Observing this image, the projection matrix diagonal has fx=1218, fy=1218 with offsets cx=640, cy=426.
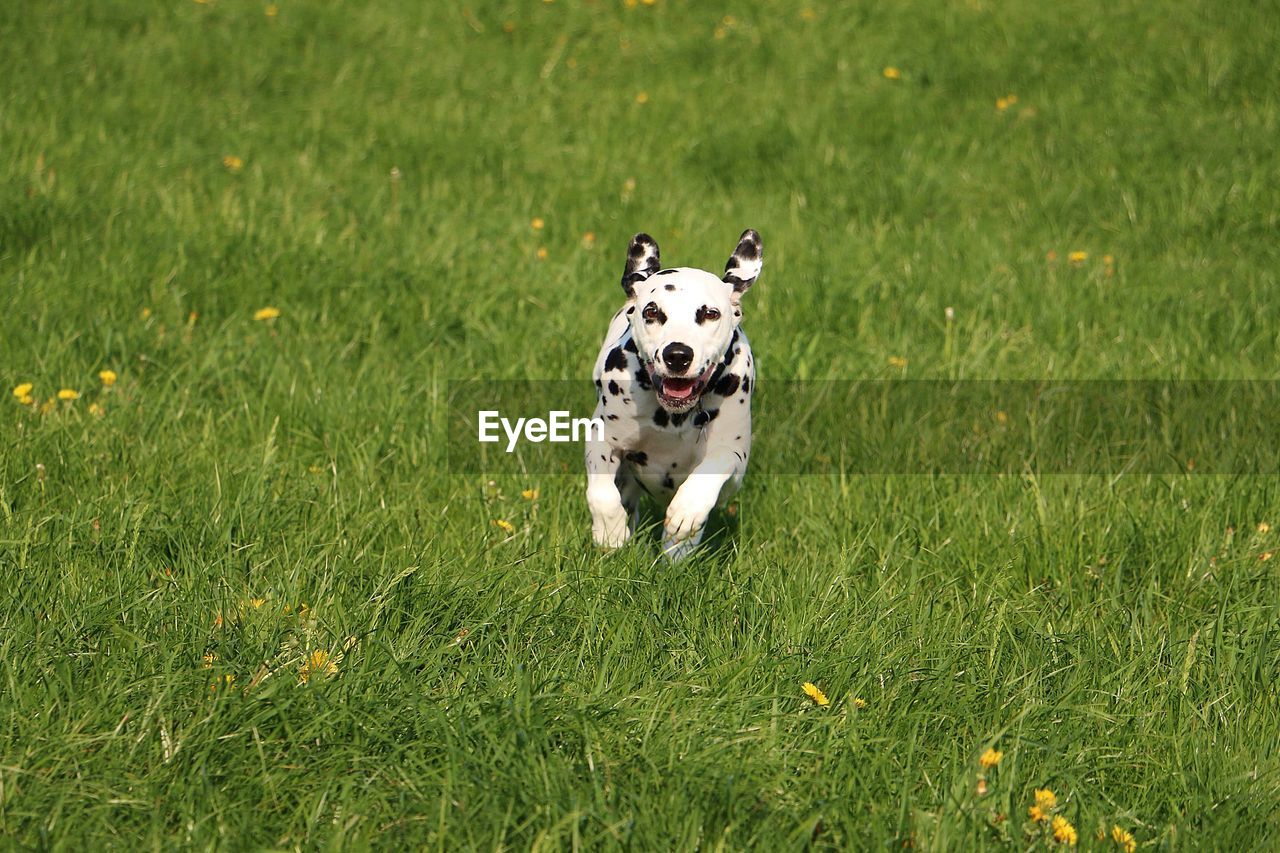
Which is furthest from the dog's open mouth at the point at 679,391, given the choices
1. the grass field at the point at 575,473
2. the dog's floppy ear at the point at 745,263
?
the grass field at the point at 575,473

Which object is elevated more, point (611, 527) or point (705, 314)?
point (705, 314)

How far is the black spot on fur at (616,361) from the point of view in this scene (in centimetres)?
372

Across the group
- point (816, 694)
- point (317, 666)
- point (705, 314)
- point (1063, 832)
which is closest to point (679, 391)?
point (705, 314)

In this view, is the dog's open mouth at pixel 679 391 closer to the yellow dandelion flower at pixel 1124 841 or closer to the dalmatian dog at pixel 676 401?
the dalmatian dog at pixel 676 401

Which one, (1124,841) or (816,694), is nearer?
(1124,841)

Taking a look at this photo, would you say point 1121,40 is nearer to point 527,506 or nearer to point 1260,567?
point 1260,567

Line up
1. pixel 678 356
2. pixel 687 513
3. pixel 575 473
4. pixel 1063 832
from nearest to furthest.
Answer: pixel 1063 832 → pixel 678 356 → pixel 687 513 → pixel 575 473

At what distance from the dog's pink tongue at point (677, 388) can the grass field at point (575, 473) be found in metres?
0.56

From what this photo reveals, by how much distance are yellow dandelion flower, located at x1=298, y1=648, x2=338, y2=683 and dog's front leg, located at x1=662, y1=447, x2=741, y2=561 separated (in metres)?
1.09

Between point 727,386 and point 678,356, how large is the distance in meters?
0.48

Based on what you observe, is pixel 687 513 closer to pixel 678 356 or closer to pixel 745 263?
pixel 678 356

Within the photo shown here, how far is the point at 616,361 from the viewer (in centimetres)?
374

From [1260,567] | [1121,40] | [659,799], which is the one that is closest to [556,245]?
[1260,567]

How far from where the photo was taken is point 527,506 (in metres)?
4.23
